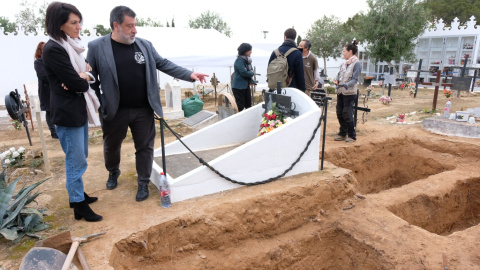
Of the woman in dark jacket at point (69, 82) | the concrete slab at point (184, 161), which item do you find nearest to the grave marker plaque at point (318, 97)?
the concrete slab at point (184, 161)

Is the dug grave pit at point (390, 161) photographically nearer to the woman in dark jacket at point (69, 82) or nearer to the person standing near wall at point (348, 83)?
the person standing near wall at point (348, 83)

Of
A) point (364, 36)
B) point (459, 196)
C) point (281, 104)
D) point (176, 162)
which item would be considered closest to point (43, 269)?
point (176, 162)

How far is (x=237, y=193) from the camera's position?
14.0 ft

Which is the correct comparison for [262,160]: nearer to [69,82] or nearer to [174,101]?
[69,82]

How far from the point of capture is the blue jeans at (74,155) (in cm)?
322

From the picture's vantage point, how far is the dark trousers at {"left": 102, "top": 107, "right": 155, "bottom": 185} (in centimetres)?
375

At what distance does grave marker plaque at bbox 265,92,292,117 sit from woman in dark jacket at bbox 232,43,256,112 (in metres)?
1.83

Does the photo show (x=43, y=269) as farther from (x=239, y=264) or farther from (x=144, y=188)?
(x=239, y=264)

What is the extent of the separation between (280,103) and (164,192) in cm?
243

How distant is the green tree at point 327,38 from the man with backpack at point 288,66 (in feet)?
64.9

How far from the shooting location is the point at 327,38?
24891 mm

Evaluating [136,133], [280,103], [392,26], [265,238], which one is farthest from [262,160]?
[392,26]

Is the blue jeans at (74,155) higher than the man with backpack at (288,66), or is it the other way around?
the man with backpack at (288,66)

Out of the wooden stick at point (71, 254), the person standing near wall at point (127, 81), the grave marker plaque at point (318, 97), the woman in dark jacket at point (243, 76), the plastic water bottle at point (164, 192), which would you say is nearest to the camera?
the wooden stick at point (71, 254)
